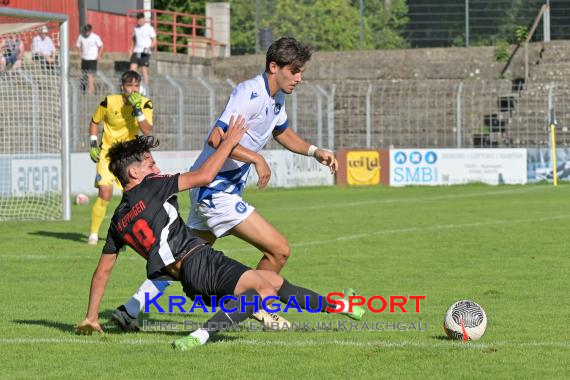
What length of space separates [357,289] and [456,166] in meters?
21.0

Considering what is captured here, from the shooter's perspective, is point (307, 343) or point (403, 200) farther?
point (403, 200)

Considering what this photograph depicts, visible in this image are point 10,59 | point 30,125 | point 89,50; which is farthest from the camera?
point 89,50

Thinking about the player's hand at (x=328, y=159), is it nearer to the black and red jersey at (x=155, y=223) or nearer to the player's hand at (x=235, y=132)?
the player's hand at (x=235, y=132)

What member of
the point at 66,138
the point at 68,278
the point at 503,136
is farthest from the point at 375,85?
the point at 68,278

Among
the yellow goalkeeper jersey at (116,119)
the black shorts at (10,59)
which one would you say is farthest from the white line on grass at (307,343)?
the black shorts at (10,59)

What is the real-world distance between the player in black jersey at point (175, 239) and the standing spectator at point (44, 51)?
14.5m

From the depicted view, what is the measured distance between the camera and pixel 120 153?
7.85m

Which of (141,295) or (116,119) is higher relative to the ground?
(116,119)

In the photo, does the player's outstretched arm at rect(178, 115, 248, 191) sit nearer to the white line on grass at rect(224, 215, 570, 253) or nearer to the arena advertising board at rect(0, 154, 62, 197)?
the white line on grass at rect(224, 215, 570, 253)

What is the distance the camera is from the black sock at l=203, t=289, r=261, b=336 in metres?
7.65

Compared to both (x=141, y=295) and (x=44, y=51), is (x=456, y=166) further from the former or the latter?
(x=141, y=295)

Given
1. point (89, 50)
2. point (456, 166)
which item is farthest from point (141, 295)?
point (89, 50)

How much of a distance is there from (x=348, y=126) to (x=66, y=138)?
56.0 feet

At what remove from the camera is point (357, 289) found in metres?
11.4
